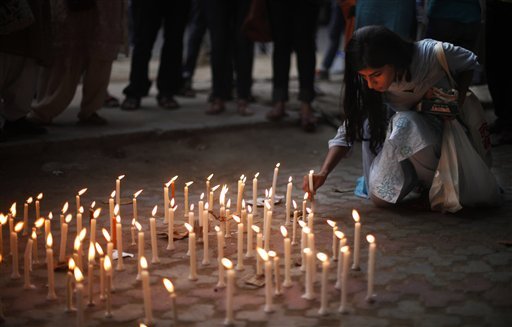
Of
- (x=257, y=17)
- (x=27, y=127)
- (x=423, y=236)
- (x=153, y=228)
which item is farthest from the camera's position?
(x=257, y=17)

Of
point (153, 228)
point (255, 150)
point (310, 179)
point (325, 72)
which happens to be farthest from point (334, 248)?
point (325, 72)

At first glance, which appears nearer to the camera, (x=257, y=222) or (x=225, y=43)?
(x=257, y=222)

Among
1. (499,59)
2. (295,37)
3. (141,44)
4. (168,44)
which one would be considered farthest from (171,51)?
(499,59)

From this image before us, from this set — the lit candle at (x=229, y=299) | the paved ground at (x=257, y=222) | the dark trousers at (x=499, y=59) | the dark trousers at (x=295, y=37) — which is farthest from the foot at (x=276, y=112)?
the lit candle at (x=229, y=299)

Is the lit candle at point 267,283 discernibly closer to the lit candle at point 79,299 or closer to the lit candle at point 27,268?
the lit candle at point 79,299

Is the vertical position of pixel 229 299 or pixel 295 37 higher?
pixel 295 37

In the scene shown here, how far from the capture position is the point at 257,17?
737 cm

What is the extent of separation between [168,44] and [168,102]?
0.64 m

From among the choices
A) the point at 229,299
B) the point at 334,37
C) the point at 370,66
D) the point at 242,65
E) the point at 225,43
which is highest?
the point at 370,66

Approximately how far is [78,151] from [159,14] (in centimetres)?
188

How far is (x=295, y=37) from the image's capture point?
23.7 feet

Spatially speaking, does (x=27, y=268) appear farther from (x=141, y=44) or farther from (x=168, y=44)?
(x=168, y=44)

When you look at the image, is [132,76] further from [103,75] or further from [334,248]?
[334,248]

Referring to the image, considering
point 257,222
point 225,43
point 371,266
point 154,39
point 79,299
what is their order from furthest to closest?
point 154,39 → point 225,43 → point 257,222 → point 371,266 → point 79,299
